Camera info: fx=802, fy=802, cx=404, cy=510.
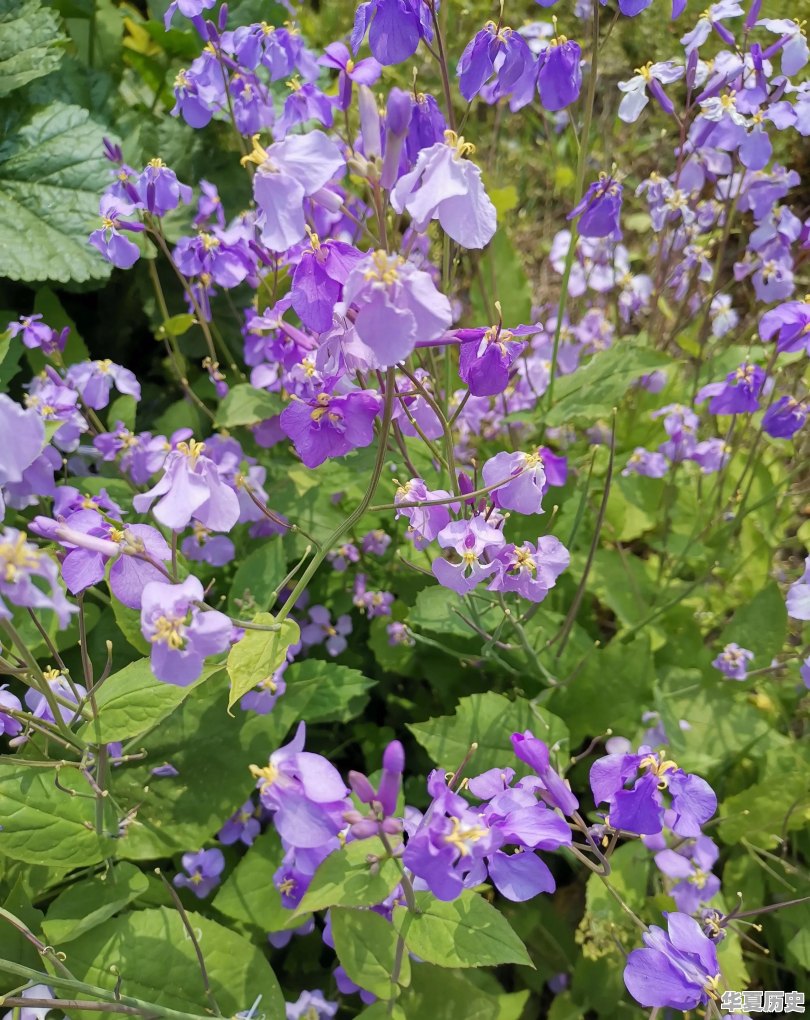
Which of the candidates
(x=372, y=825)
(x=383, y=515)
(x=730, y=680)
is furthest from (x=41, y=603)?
(x=730, y=680)

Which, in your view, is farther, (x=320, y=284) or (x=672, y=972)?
(x=672, y=972)

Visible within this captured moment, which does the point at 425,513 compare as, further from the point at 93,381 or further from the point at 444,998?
the point at 93,381

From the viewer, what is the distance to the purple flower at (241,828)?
200cm

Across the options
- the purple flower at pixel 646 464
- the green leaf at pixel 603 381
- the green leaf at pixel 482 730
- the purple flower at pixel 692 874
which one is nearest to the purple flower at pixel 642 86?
the green leaf at pixel 603 381

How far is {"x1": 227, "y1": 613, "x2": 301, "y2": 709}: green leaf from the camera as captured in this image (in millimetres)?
1246

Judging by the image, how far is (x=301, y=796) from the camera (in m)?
1.19

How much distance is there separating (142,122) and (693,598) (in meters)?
2.62

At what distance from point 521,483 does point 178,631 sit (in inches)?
26.3

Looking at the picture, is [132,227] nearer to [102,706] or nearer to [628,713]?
[102,706]

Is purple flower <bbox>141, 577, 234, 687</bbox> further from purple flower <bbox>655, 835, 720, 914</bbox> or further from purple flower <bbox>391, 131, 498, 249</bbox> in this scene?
purple flower <bbox>655, 835, 720, 914</bbox>

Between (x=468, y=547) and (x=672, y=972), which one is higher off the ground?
(x=468, y=547)

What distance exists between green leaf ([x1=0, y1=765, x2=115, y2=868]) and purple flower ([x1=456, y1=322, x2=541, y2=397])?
109 centimetres

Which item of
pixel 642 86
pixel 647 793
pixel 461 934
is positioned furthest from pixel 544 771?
pixel 642 86

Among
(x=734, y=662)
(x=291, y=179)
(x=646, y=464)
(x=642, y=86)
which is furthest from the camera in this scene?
(x=646, y=464)
